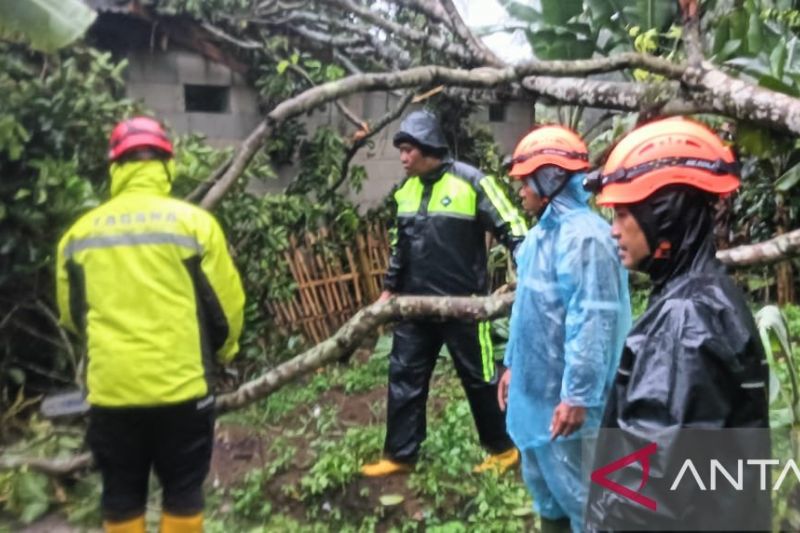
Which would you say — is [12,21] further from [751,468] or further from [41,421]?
[751,468]

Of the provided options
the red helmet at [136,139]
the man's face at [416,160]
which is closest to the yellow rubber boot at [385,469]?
the man's face at [416,160]

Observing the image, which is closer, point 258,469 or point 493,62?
point 258,469

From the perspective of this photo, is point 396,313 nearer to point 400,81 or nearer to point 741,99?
point 400,81

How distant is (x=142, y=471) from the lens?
302 cm

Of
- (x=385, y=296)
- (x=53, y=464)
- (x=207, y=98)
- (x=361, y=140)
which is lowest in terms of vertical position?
(x=53, y=464)

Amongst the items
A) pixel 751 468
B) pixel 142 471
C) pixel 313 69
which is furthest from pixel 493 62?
pixel 751 468

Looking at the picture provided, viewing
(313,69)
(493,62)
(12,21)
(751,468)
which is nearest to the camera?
(751,468)

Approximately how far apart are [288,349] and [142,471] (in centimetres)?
338

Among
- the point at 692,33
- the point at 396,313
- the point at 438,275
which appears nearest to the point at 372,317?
the point at 396,313

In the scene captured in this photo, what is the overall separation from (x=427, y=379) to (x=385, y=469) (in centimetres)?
53

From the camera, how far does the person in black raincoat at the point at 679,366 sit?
1.53 metres

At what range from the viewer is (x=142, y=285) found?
9.04 ft

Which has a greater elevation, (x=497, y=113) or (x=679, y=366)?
(x=497, y=113)

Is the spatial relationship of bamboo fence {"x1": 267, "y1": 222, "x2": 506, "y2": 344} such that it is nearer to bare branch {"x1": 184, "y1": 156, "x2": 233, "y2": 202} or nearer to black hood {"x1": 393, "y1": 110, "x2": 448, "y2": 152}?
black hood {"x1": 393, "y1": 110, "x2": 448, "y2": 152}
